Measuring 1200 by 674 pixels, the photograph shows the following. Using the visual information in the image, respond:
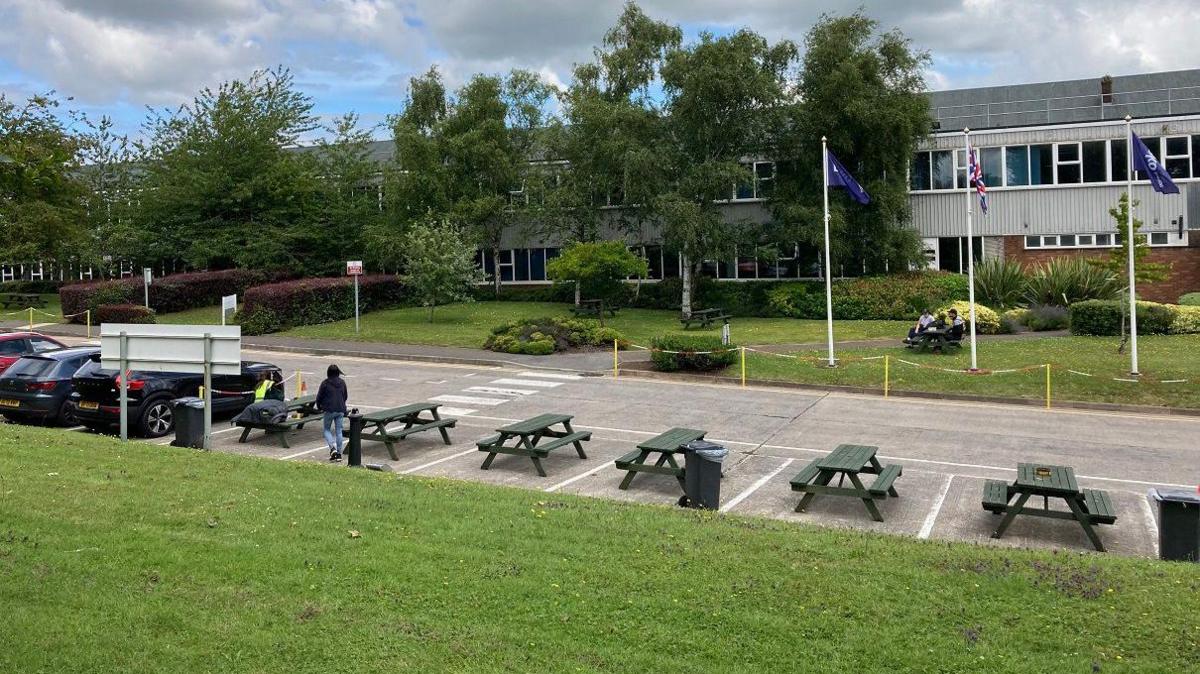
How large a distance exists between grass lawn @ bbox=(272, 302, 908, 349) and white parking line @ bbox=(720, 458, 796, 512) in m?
14.7

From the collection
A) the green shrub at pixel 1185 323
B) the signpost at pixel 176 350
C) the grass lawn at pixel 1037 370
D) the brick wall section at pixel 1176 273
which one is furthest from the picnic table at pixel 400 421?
the brick wall section at pixel 1176 273

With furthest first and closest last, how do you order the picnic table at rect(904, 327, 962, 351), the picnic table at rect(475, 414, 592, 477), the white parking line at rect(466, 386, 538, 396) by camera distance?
the picnic table at rect(904, 327, 962, 351) < the white parking line at rect(466, 386, 538, 396) < the picnic table at rect(475, 414, 592, 477)

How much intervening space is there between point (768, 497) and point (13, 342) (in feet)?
57.6

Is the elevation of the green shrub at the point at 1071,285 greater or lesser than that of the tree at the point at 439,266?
lesser

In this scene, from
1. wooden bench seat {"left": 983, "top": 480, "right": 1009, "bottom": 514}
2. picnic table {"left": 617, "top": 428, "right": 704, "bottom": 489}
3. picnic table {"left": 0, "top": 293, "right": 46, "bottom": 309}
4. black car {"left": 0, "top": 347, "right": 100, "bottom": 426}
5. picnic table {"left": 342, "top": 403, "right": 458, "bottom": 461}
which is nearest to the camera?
wooden bench seat {"left": 983, "top": 480, "right": 1009, "bottom": 514}

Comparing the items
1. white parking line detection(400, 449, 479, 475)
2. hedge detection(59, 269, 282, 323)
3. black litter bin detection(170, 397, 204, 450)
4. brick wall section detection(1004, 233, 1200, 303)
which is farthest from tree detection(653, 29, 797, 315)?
black litter bin detection(170, 397, 204, 450)

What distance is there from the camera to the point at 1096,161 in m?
36.7

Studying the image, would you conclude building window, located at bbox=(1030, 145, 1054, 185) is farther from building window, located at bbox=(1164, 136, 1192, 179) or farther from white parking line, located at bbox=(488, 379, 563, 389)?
white parking line, located at bbox=(488, 379, 563, 389)

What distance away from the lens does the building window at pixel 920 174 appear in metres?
39.4

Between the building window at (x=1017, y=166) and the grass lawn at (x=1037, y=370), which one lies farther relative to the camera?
the building window at (x=1017, y=166)

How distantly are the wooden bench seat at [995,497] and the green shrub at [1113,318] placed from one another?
18.3 metres

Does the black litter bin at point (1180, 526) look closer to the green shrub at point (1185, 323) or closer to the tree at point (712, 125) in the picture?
the green shrub at point (1185, 323)

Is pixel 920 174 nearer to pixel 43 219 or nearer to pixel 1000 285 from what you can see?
pixel 1000 285

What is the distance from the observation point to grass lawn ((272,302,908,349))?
2936cm
